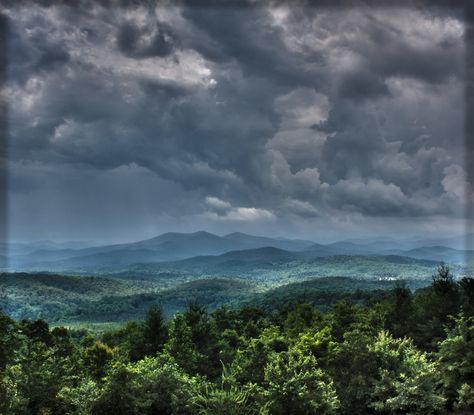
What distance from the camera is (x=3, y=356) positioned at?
41.4 feet

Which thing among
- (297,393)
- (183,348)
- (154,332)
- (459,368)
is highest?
(297,393)

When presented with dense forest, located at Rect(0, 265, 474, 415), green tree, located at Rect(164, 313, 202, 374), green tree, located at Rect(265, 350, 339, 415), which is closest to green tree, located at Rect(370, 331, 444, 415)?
dense forest, located at Rect(0, 265, 474, 415)

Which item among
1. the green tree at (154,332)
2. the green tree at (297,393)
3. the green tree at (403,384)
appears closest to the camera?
the green tree at (297,393)

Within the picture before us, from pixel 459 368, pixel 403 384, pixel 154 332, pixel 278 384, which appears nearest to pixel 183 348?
pixel 154 332

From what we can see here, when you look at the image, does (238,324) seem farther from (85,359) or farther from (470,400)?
(470,400)

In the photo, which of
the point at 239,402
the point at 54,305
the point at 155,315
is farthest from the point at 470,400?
the point at 54,305

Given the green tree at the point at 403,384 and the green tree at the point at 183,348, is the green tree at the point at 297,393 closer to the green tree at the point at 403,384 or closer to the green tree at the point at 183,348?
the green tree at the point at 403,384

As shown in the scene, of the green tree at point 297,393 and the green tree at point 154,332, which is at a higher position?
the green tree at point 297,393

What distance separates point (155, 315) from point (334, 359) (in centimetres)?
2047

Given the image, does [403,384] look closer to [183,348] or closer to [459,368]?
[459,368]

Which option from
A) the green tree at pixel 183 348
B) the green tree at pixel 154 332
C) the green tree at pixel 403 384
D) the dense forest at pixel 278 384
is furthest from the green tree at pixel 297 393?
the green tree at pixel 154 332

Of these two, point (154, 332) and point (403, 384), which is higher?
point (403, 384)

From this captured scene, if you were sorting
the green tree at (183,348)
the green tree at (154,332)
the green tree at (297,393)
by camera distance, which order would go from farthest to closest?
the green tree at (154,332) → the green tree at (183,348) → the green tree at (297,393)

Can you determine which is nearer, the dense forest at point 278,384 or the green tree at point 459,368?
the dense forest at point 278,384
